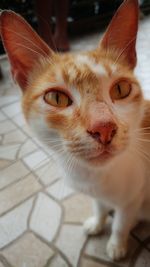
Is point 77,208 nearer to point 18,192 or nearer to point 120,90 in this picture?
point 18,192

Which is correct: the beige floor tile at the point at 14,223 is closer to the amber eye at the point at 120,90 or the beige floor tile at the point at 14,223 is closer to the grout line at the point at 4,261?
the grout line at the point at 4,261

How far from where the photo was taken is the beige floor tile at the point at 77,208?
1.20m

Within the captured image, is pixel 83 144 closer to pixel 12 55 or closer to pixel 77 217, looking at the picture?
pixel 12 55

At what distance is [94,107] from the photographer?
662 millimetres

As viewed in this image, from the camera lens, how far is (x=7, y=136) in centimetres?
174

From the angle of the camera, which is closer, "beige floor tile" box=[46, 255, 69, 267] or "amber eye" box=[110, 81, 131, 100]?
"amber eye" box=[110, 81, 131, 100]

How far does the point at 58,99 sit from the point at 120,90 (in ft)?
0.55

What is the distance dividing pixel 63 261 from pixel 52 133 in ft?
1.85

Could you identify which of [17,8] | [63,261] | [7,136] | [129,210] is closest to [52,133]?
[129,210]

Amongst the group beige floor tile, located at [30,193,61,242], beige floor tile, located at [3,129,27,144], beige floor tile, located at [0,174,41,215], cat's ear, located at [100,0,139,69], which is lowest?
beige floor tile, located at [30,193,61,242]

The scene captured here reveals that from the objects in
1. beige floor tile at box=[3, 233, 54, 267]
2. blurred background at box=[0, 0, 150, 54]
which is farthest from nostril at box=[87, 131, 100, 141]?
blurred background at box=[0, 0, 150, 54]

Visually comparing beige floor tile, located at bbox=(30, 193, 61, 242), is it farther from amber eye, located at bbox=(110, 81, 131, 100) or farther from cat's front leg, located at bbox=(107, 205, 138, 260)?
amber eye, located at bbox=(110, 81, 131, 100)

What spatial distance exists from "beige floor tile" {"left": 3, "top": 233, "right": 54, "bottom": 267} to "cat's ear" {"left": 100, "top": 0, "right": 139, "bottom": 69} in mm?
745

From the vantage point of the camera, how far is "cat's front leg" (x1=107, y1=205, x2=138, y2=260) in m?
0.96
